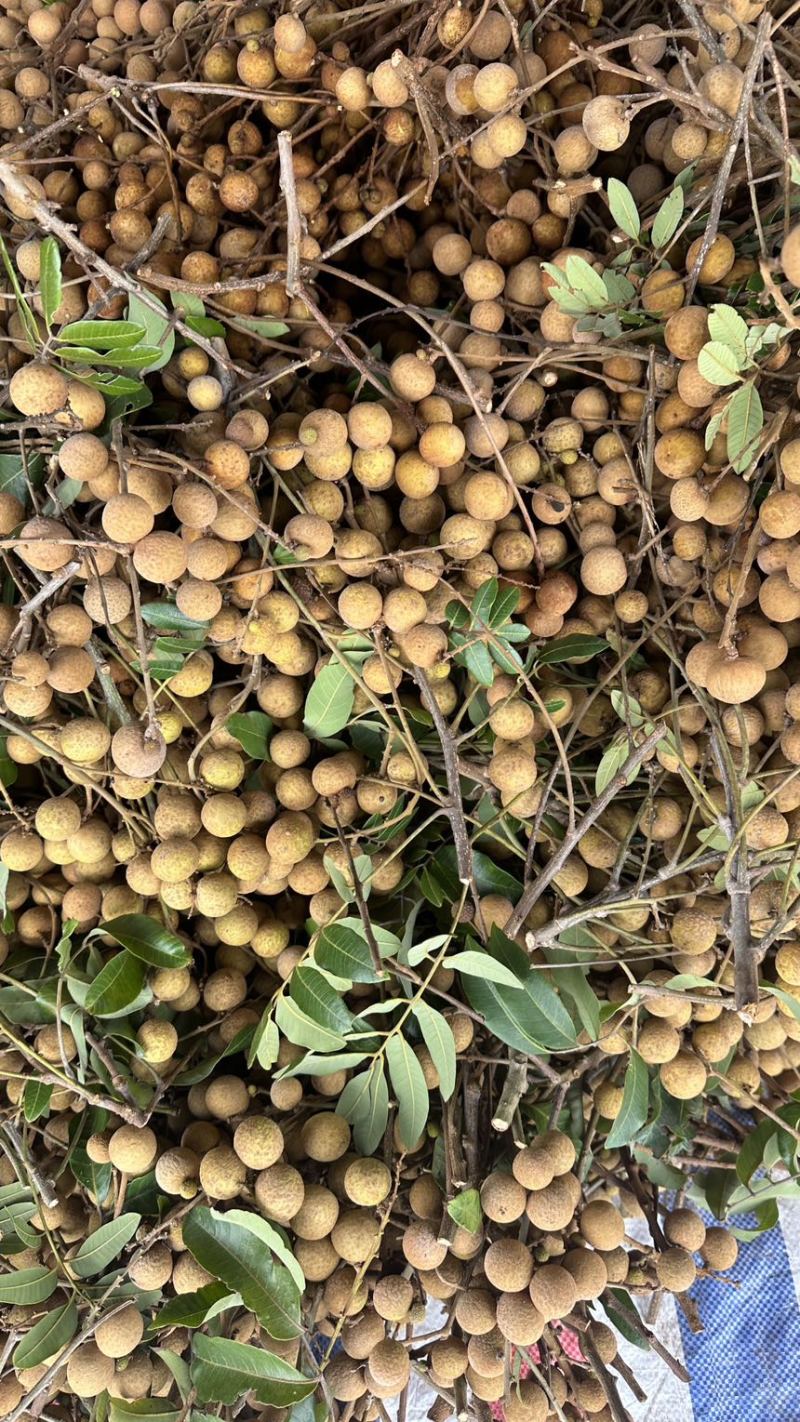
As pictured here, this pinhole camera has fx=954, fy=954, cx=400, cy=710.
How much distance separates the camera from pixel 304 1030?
82cm

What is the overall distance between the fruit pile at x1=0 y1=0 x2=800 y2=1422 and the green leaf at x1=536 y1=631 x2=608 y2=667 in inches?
0.6

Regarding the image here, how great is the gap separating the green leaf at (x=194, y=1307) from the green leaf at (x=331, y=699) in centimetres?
48

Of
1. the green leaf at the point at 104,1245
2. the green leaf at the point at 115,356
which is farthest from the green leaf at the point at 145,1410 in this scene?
the green leaf at the point at 115,356

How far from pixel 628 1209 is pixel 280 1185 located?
45cm

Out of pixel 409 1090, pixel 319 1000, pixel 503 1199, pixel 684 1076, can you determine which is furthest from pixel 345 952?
pixel 684 1076

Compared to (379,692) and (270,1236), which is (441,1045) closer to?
(270,1236)

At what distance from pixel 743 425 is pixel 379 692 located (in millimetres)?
377

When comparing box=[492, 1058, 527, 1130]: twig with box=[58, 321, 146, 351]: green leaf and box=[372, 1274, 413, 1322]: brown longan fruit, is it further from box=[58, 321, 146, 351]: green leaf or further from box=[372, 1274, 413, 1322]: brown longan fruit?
box=[58, 321, 146, 351]: green leaf

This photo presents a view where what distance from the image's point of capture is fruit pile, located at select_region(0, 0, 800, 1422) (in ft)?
2.56

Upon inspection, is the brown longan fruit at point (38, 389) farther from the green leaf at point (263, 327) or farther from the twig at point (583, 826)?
the twig at point (583, 826)

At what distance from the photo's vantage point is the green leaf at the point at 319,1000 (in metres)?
0.82

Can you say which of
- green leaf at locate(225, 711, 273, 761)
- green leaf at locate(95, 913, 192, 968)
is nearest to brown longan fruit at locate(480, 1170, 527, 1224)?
green leaf at locate(95, 913, 192, 968)

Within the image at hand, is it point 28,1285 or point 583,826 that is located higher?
point 583,826

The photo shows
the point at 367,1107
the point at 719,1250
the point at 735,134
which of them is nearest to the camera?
the point at 735,134
